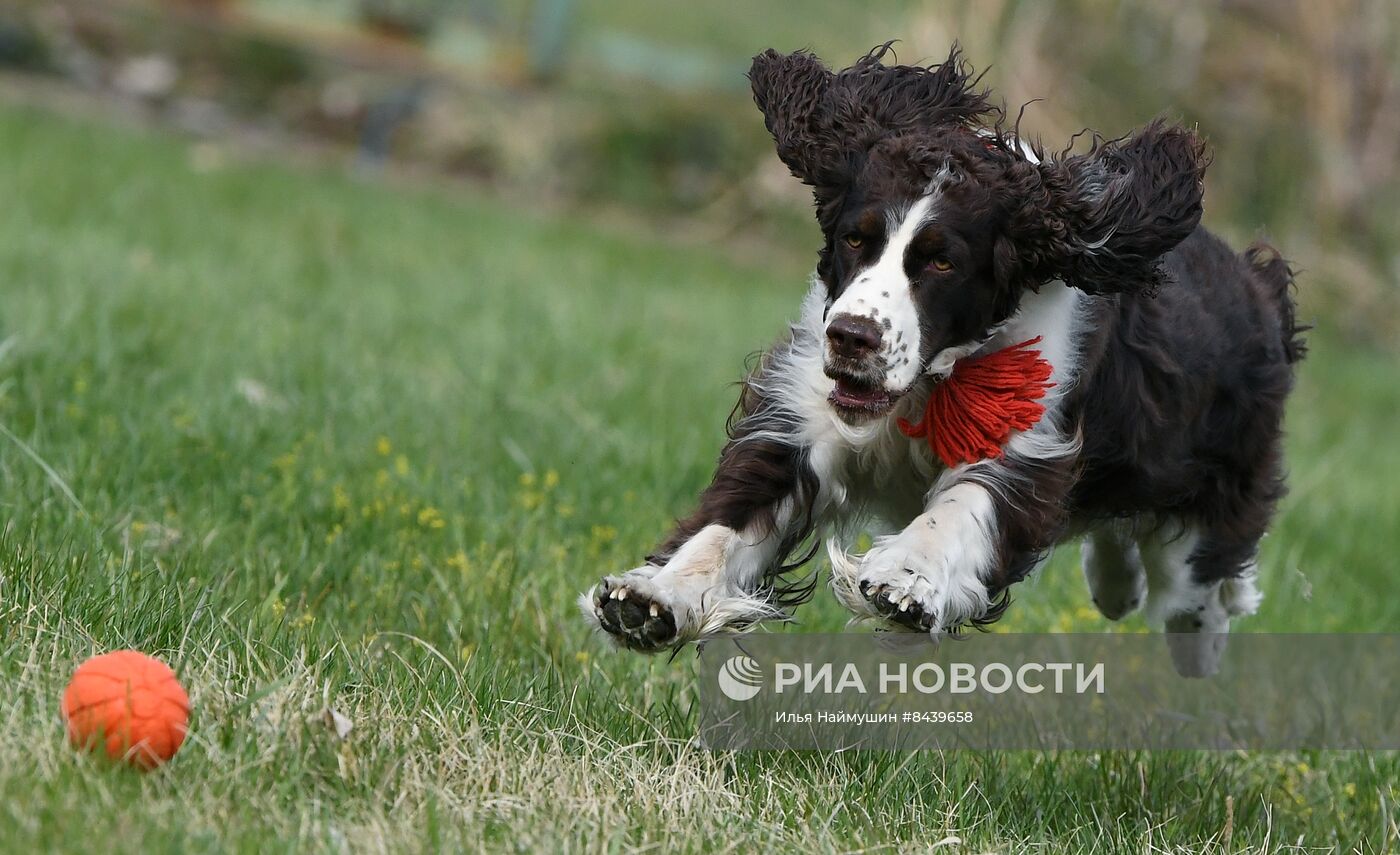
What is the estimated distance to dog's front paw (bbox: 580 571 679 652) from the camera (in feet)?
11.1

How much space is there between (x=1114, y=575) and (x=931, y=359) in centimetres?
171

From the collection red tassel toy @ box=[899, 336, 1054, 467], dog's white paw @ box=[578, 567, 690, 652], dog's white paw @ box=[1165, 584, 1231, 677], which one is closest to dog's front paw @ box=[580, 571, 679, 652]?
dog's white paw @ box=[578, 567, 690, 652]

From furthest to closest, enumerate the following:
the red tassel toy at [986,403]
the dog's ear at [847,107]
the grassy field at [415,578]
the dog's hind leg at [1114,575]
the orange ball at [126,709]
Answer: the dog's hind leg at [1114,575] < the dog's ear at [847,107] < the red tassel toy at [986,403] < the grassy field at [415,578] < the orange ball at [126,709]

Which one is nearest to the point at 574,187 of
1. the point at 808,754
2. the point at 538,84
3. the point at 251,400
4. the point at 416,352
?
the point at 538,84

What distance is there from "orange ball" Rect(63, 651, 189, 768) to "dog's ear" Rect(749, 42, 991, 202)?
1.77 meters

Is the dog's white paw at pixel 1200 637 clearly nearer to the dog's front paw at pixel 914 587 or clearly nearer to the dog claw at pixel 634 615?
the dog's front paw at pixel 914 587

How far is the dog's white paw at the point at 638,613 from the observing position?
3373mm

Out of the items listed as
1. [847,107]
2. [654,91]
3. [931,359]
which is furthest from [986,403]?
[654,91]

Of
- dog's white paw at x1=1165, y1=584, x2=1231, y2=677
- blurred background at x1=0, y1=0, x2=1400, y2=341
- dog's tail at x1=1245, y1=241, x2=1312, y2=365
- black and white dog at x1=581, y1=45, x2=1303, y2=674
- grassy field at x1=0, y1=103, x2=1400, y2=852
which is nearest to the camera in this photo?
grassy field at x1=0, y1=103, x2=1400, y2=852

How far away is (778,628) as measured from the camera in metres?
4.43

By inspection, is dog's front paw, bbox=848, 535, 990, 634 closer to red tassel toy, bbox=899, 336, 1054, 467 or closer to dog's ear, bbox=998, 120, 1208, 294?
red tassel toy, bbox=899, 336, 1054, 467

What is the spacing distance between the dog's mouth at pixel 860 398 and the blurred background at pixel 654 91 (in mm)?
9473

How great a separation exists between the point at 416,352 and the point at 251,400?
1.53 meters

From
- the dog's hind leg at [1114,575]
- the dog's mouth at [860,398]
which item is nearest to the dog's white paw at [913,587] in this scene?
the dog's mouth at [860,398]
